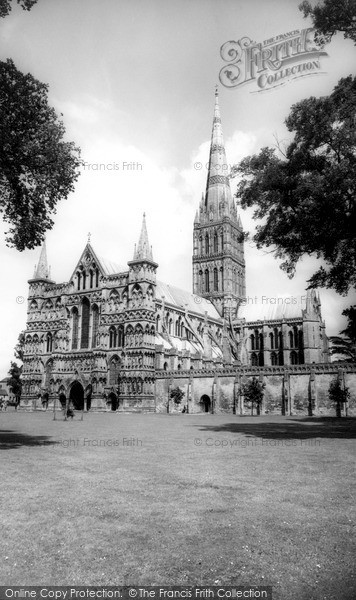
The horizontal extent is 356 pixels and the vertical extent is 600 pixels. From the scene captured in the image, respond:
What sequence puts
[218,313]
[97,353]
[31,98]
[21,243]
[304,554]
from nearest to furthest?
[304,554], [31,98], [21,243], [97,353], [218,313]

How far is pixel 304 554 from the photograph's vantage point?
234 inches

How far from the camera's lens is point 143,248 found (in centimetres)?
5434

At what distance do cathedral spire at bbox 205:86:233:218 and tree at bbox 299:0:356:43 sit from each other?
7226 centimetres

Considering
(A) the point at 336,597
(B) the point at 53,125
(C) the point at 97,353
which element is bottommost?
(A) the point at 336,597

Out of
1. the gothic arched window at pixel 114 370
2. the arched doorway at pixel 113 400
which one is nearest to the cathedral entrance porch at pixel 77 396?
the arched doorway at pixel 113 400

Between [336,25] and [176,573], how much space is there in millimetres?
18810

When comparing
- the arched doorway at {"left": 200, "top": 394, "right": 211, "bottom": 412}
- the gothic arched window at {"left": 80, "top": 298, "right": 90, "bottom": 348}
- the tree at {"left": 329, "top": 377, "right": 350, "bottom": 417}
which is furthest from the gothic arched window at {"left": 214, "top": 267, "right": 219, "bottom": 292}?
the tree at {"left": 329, "top": 377, "right": 350, "bottom": 417}

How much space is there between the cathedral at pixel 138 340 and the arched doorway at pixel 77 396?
125 millimetres

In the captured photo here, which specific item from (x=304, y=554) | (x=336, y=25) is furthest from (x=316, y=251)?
(x=304, y=554)

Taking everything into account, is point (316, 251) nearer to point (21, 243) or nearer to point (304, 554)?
point (21, 243)

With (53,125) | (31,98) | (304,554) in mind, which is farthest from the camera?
(53,125)

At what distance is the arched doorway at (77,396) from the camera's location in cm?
5559

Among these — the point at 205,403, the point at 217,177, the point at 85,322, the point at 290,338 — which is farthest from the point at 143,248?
the point at 217,177

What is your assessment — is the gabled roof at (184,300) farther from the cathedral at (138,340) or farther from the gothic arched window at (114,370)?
the gothic arched window at (114,370)
